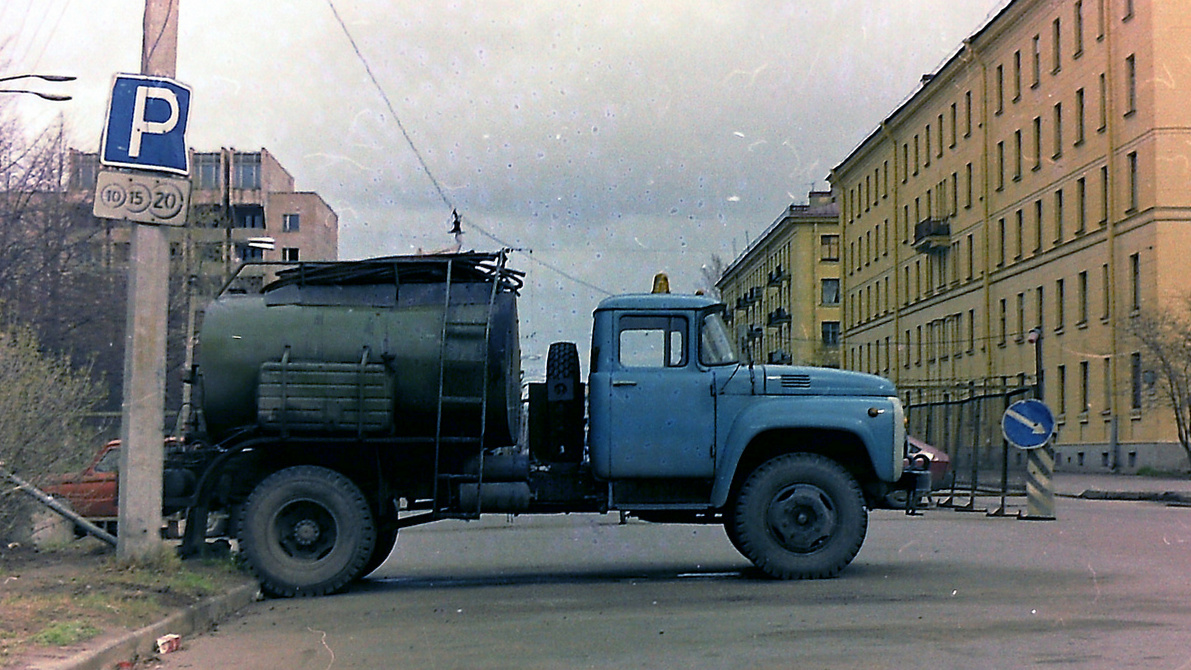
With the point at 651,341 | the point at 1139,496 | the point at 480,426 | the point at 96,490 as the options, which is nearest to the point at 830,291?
the point at 1139,496

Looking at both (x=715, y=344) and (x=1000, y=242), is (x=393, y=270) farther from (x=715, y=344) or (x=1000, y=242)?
(x=1000, y=242)

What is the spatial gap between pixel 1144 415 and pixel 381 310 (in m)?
34.9

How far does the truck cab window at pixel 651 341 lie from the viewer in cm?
1245

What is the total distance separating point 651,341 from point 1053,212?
40.4 metres

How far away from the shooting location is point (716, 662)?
26.1ft

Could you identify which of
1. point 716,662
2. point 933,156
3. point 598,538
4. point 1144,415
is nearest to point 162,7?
point 716,662

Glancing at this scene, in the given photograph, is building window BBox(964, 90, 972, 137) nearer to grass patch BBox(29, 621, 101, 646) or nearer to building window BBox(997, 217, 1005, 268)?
building window BBox(997, 217, 1005, 268)

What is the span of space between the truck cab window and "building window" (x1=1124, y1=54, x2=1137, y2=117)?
34306 millimetres

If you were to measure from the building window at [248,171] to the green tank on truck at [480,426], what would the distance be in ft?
312

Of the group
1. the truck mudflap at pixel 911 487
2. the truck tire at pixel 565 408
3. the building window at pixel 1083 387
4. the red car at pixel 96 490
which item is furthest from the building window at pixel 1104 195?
the truck tire at pixel 565 408

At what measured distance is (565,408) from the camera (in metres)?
12.7

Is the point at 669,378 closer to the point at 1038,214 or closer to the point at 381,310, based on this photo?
the point at 381,310

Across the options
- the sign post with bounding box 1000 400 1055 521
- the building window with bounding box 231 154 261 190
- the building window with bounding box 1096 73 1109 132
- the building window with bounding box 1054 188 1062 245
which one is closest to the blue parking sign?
the sign post with bounding box 1000 400 1055 521

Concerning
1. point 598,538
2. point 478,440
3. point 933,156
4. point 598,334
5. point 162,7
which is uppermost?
point 933,156
